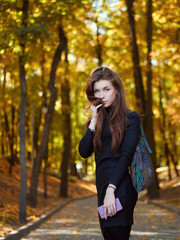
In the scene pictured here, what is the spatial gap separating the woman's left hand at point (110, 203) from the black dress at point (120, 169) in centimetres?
5

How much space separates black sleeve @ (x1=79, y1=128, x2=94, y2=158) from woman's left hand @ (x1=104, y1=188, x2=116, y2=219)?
42cm

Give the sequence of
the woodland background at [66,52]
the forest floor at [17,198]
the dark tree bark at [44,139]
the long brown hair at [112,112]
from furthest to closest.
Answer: the dark tree bark at [44,139], the woodland background at [66,52], the forest floor at [17,198], the long brown hair at [112,112]

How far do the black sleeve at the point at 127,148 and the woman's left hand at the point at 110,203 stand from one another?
70 mm

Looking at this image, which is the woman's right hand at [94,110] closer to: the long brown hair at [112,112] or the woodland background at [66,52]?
the long brown hair at [112,112]

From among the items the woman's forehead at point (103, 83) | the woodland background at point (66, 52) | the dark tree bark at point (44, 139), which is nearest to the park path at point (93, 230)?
the woodland background at point (66, 52)

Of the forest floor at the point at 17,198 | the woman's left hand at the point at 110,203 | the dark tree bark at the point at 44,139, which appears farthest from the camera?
the dark tree bark at the point at 44,139

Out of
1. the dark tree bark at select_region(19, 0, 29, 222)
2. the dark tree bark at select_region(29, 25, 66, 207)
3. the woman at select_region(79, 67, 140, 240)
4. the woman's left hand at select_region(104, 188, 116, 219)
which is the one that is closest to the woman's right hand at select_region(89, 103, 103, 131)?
the woman at select_region(79, 67, 140, 240)

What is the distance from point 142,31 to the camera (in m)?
24.6

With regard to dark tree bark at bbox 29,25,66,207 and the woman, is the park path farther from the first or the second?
the woman

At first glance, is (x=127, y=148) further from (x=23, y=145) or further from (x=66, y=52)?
(x=66, y=52)

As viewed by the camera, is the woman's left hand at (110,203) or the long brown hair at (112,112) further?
the long brown hair at (112,112)

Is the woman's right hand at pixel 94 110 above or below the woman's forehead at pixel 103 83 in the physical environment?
below

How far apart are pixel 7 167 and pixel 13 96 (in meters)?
7.82

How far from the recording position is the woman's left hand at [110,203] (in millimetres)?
3113
